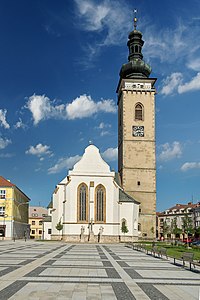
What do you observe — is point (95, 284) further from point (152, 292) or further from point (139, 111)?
point (139, 111)

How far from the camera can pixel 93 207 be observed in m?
55.6

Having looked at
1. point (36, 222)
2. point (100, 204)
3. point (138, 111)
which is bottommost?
point (36, 222)

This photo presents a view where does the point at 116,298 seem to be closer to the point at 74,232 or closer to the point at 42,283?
the point at 42,283

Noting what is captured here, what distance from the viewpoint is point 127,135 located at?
205 feet

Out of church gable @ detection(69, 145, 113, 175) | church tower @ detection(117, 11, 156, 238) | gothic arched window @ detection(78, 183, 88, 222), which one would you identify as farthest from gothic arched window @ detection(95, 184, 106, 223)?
church tower @ detection(117, 11, 156, 238)

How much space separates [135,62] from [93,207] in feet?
87.0

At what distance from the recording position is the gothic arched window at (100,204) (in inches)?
2195

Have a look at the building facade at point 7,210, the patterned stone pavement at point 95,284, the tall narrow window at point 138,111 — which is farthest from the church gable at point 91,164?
the patterned stone pavement at point 95,284

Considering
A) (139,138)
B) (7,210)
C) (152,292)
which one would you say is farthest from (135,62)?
(152,292)

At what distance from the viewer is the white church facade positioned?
5491 centimetres

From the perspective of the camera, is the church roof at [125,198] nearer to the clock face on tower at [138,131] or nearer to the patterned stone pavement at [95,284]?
the clock face on tower at [138,131]

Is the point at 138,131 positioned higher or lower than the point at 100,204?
higher

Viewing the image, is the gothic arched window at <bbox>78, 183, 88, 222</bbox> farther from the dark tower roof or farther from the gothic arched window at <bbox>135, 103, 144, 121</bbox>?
the dark tower roof

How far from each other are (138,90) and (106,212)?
21.6 metres
